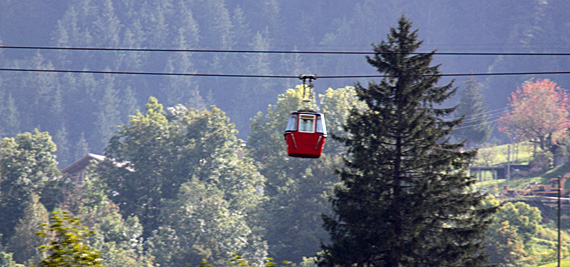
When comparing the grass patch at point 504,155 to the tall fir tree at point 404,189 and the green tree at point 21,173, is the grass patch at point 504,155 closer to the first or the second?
the green tree at point 21,173

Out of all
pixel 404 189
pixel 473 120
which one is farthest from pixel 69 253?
pixel 473 120

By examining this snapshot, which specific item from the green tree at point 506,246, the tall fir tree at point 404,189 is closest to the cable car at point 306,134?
the tall fir tree at point 404,189

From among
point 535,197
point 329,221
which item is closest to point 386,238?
point 329,221

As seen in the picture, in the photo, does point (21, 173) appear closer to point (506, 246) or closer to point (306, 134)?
point (506, 246)

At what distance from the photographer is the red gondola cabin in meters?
21.8

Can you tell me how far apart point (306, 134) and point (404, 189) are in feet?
58.9

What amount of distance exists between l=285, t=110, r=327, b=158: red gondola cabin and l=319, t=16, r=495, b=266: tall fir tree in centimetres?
1389

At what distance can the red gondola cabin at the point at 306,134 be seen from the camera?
2181cm

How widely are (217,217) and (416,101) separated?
52.3 metres

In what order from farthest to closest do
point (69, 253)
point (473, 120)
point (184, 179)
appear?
1. point (473, 120)
2. point (184, 179)
3. point (69, 253)

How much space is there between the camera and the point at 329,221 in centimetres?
3903

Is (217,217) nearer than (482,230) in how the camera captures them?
No

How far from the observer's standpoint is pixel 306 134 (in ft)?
71.6

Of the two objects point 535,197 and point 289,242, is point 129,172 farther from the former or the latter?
point 535,197
